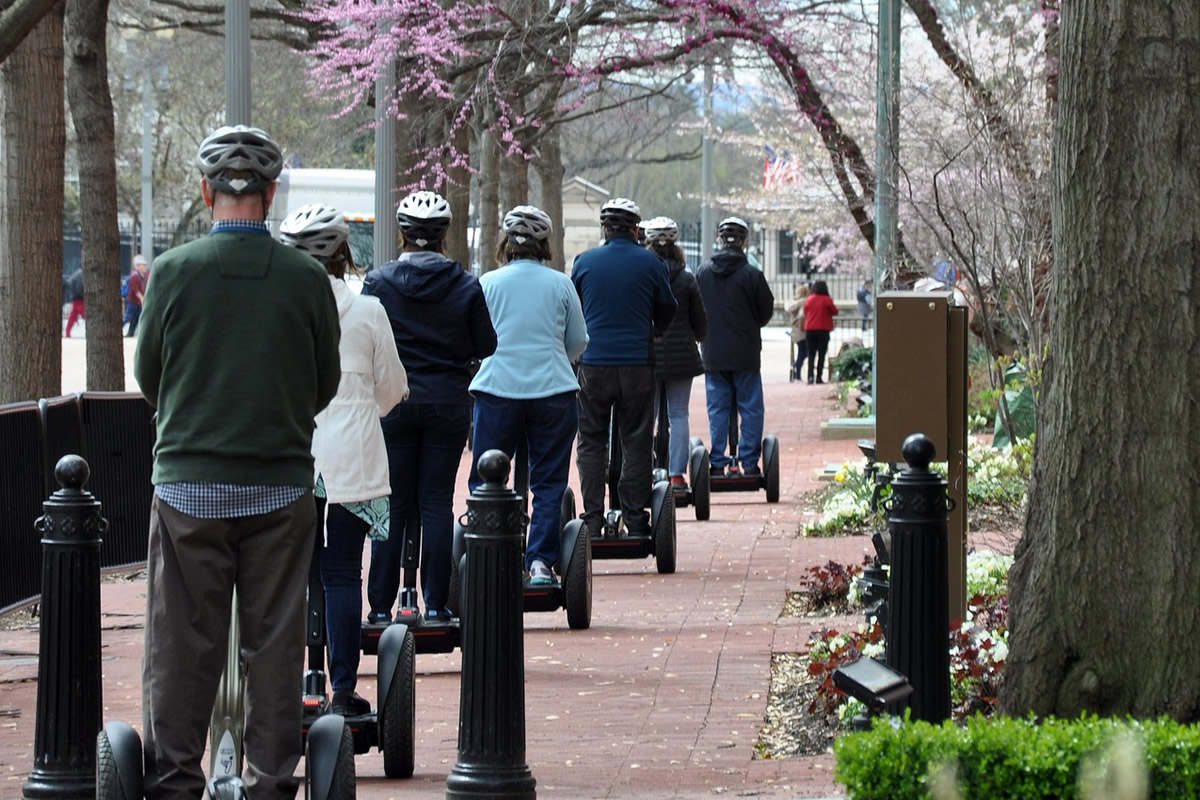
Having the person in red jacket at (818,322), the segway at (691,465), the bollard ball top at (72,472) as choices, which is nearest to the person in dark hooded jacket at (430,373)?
the bollard ball top at (72,472)

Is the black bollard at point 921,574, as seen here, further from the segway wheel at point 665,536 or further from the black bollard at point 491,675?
the segway wheel at point 665,536

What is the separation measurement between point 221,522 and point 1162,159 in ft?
8.64

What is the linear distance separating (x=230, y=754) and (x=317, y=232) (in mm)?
1794

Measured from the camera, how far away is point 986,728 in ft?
14.3

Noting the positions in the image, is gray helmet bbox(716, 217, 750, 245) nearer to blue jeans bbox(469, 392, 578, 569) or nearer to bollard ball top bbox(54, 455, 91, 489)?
blue jeans bbox(469, 392, 578, 569)

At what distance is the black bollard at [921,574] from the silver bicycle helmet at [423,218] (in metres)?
3.07

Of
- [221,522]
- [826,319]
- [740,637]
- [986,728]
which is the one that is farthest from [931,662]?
[826,319]

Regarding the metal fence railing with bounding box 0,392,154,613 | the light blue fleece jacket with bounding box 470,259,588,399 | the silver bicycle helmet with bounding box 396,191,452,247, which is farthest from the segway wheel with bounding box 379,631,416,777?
the metal fence railing with bounding box 0,392,154,613

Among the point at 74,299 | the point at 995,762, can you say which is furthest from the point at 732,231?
the point at 74,299

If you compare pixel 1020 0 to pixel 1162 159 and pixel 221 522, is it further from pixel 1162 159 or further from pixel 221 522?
pixel 221 522

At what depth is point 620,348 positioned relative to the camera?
406 inches

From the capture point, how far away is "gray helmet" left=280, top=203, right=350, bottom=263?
6008 mm

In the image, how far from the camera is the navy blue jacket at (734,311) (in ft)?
44.3

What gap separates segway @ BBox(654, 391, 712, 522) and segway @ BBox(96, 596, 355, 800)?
8.10 m
